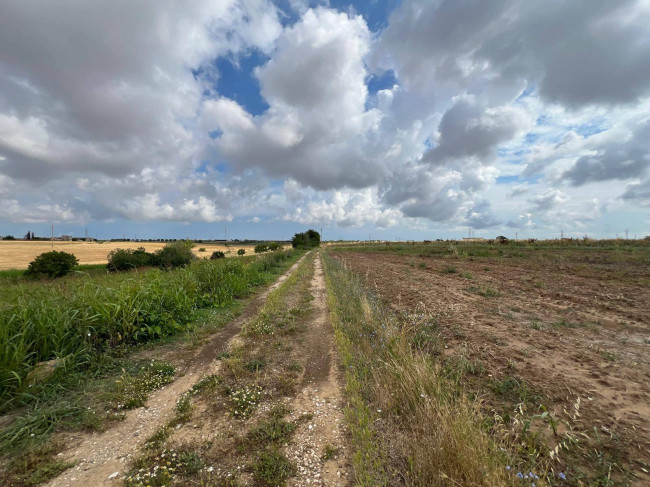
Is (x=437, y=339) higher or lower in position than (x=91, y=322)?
lower

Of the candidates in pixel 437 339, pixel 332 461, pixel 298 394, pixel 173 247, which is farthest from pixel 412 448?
pixel 173 247

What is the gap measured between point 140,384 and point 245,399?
6.44 ft

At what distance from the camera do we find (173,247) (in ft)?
121

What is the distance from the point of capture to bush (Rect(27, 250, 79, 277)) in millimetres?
27425

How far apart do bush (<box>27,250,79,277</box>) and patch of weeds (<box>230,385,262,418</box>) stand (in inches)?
1381

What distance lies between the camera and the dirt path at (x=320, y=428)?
2699 millimetres

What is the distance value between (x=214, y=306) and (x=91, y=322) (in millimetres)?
4798

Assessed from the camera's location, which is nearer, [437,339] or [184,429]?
[184,429]

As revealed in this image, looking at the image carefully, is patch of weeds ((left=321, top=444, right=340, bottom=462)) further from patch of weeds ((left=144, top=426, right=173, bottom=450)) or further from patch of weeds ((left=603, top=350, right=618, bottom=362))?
patch of weeds ((left=603, top=350, right=618, bottom=362))

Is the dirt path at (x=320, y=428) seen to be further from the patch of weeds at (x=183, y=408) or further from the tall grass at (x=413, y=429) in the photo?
the patch of weeds at (x=183, y=408)

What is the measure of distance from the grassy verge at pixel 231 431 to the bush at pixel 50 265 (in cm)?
3446

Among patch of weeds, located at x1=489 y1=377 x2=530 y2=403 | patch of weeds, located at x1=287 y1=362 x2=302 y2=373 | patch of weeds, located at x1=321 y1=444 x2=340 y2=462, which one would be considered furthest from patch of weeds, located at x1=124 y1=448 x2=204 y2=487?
patch of weeds, located at x1=489 y1=377 x2=530 y2=403

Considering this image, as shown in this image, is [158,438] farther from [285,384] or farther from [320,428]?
[320,428]

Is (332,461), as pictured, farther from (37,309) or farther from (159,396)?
(37,309)
